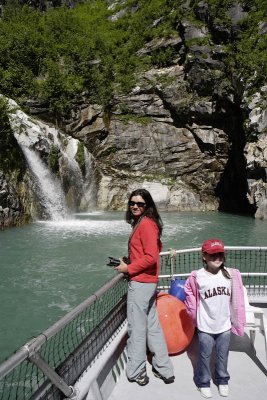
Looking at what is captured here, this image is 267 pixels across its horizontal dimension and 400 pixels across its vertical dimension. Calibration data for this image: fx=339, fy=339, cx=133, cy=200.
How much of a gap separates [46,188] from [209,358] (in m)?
22.2

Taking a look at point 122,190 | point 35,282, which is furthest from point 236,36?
point 35,282

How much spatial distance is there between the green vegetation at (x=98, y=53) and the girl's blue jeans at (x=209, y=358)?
2804cm

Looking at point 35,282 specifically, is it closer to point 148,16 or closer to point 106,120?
point 106,120

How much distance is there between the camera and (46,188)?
24.6 meters

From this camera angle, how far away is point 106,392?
140 inches

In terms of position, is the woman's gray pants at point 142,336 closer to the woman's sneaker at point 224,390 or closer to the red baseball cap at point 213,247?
the woman's sneaker at point 224,390

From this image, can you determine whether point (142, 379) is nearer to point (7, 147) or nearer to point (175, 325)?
point (175, 325)

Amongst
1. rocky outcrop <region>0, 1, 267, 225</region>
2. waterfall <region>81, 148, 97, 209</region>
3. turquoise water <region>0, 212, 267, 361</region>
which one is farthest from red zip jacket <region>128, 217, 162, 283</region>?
rocky outcrop <region>0, 1, 267, 225</region>

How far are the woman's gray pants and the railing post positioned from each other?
0.95 m

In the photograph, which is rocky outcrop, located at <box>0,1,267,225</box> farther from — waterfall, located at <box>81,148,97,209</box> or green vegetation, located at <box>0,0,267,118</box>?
green vegetation, located at <box>0,0,267,118</box>

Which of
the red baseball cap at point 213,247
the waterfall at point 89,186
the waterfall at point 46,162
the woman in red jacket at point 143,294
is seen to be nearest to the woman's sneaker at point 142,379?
the woman in red jacket at point 143,294

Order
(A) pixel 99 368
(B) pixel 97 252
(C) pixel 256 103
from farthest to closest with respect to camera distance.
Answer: (C) pixel 256 103 → (B) pixel 97 252 → (A) pixel 99 368

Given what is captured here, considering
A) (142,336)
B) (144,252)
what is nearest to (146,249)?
(144,252)

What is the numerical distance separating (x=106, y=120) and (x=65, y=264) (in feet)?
79.6
